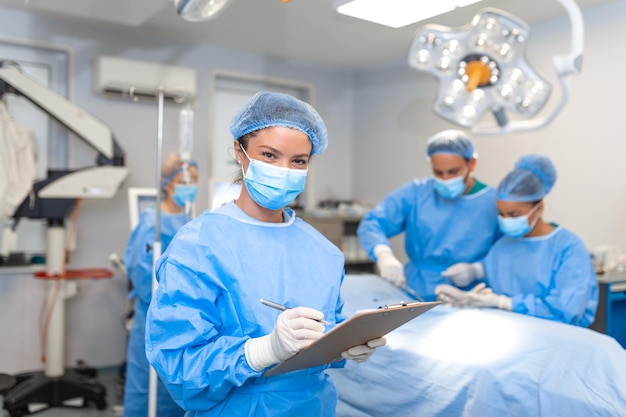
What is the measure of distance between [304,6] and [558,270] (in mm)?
1733

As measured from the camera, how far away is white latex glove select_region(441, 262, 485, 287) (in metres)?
2.39

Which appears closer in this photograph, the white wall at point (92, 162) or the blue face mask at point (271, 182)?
the blue face mask at point (271, 182)

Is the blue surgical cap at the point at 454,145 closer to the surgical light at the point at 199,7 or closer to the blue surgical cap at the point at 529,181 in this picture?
the blue surgical cap at the point at 529,181

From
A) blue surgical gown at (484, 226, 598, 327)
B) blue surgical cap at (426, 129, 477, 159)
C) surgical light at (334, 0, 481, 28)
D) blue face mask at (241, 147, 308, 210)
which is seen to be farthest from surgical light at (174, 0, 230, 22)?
blue surgical gown at (484, 226, 598, 327)

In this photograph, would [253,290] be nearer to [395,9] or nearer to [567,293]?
[395,9]

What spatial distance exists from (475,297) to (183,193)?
1401 mm

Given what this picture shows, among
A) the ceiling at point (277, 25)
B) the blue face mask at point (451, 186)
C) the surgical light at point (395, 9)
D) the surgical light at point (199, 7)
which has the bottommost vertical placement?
the blue face mask at point (451, 186)

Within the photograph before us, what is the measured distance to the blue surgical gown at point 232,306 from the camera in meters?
1.13

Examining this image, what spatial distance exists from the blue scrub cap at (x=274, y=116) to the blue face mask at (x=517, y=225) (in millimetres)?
1172

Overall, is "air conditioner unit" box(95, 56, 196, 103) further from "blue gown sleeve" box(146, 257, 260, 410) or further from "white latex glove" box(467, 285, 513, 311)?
"blue gown sleeve" box(146, 257, 260, 410)

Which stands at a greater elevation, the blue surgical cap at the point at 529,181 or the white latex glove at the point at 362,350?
the blue surgical cap at the point at 529,181

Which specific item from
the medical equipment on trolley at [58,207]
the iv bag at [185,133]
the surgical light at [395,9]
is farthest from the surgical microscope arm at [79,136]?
the surgical light at [395,9]

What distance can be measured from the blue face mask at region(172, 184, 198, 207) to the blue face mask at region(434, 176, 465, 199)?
1.15m

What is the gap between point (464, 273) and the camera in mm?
2391
